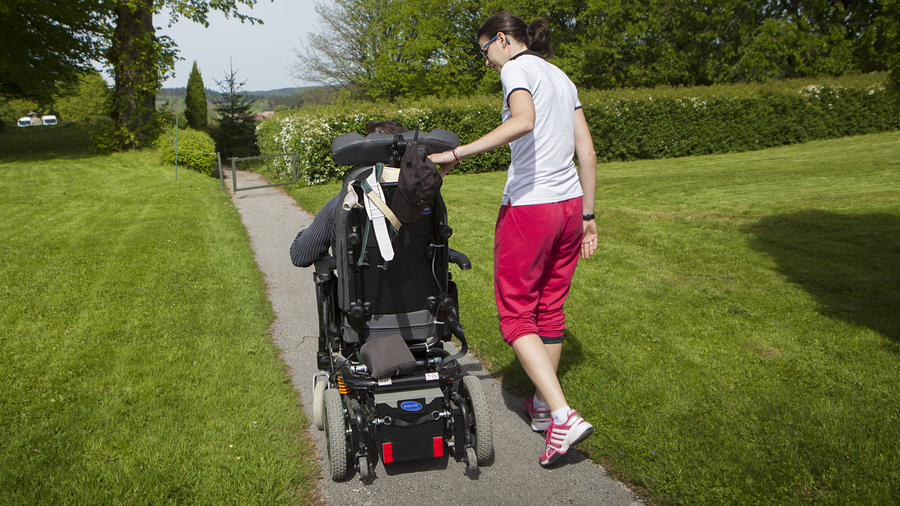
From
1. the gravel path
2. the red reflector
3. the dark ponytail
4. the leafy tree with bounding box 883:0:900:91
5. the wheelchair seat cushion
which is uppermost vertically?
the leafy tree with bounding box 883:0:900:91

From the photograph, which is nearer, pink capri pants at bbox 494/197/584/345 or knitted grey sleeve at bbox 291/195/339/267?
pink capri pants at bbox 494/197/584/345

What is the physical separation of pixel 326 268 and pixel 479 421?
1.00 m

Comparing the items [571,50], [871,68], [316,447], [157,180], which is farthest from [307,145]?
[871,68]

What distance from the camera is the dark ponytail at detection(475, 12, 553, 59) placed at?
2.69 metres

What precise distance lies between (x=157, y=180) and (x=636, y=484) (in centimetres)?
1422

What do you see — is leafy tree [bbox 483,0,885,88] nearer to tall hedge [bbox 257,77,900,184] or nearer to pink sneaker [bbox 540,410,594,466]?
tall hedge [bbox 257,77,900,184]

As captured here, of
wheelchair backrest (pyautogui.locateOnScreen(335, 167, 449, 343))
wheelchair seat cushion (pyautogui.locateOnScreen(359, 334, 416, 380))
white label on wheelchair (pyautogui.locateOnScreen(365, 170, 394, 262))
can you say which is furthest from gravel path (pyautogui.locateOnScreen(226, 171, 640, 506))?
white label on wheelchair (pyautogui.locateOnScreen(365, 170, 394, 262))

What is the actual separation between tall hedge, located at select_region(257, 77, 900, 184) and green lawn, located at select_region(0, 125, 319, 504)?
8895 millimetres

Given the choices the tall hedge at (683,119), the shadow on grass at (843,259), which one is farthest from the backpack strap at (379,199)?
the tall hedge at (683,119)

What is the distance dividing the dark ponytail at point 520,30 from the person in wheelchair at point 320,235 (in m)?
0.61

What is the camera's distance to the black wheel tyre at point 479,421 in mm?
2645

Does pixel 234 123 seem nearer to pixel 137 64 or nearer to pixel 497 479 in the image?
pixel 137 64

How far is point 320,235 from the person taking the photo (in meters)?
2.89

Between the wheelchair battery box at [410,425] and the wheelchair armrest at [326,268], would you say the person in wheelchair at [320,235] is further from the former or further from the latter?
the wheelchair battery box at [410,425]
